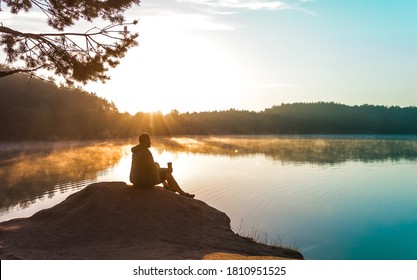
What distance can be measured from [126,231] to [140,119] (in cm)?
9998

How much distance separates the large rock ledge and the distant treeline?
6451cm

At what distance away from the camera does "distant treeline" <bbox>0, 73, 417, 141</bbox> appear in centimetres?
7456

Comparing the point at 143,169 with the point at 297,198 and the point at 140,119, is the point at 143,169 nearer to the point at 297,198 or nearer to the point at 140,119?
the point at 297,198

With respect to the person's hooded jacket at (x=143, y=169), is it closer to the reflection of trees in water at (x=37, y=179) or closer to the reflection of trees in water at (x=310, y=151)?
the reflection of trees in water at (x=37, y=179)

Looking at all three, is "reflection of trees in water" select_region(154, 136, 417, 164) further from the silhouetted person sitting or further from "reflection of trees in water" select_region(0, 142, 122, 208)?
the silhouetted person sitting

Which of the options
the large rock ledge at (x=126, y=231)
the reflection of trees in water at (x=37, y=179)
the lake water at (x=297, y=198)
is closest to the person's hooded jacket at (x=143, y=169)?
the large rock ledge at (x=126, y=231)

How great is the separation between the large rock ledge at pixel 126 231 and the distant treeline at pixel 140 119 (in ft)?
212

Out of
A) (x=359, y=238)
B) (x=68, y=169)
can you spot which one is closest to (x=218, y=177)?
(x=68, y=169)

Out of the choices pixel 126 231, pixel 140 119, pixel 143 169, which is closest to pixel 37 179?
pixel 143 169

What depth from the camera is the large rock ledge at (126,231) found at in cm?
771

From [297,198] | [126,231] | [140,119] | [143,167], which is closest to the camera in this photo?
[126,231]

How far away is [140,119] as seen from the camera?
4230 inches
